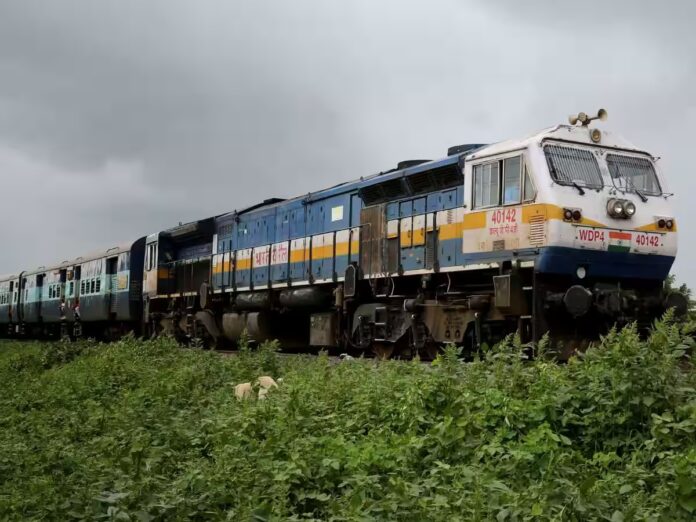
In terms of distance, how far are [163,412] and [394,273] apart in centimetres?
599

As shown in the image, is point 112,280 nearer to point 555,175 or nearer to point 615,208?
point 555,175

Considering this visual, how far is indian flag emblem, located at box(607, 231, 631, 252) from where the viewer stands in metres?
10.7

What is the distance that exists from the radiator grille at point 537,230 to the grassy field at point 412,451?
112 inches

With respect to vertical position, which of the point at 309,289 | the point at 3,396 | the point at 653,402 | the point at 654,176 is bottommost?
the point at 3,396

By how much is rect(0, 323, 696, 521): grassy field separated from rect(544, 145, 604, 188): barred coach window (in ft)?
11.7

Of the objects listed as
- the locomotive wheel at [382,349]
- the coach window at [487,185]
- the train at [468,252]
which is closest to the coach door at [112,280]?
the train at [468,252]

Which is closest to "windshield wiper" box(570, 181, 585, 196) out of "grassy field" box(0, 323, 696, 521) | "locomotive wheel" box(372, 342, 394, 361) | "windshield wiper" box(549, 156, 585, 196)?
A: "windshield wiper" box(549, 156, 585, 196)

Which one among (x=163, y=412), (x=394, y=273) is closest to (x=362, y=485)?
(x=163, y=412)

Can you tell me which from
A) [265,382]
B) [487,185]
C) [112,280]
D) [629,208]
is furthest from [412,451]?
[112,280]

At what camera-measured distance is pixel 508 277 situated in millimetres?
10586

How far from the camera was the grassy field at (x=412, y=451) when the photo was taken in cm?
487

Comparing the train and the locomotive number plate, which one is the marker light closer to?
the train

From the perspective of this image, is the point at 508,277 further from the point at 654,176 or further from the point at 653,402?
the point at 653,402

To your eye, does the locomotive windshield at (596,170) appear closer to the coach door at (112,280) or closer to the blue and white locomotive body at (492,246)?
the blue and white locomotive body at (492,246)
